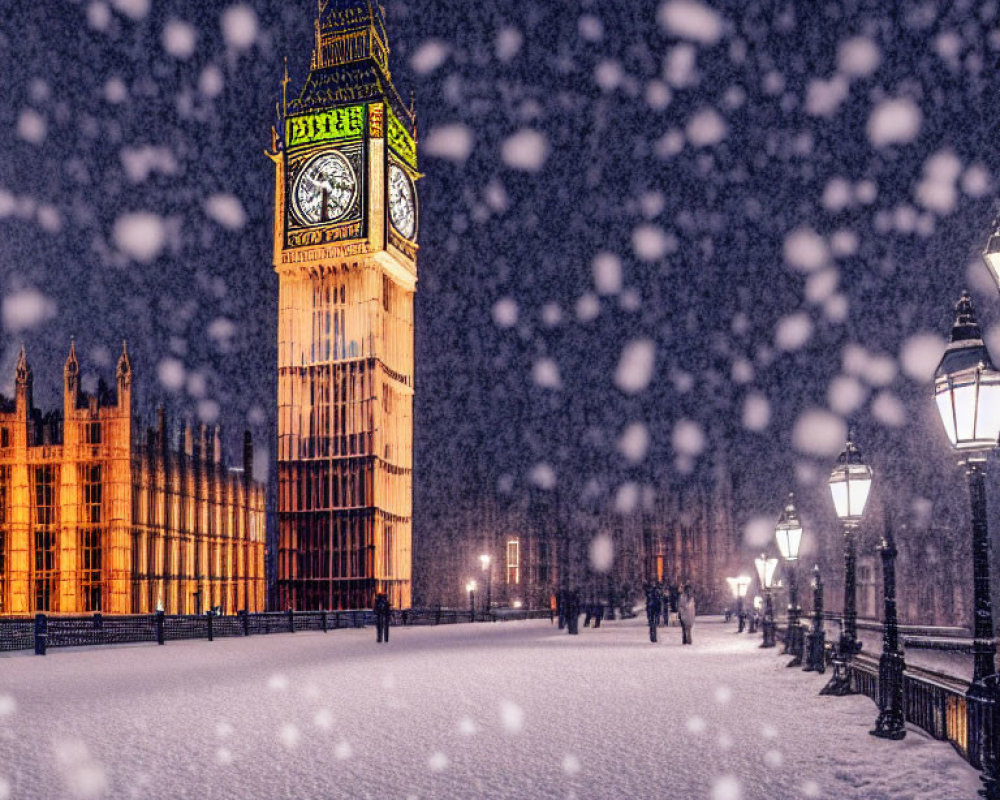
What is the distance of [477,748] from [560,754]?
2.59 ft

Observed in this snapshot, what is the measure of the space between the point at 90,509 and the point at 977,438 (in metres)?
66.1

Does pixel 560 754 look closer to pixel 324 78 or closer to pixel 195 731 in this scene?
pixel 195 731

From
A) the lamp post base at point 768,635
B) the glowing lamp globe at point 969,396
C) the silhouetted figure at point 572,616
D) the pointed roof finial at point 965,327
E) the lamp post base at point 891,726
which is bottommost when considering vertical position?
the silhouetted figure at point 572,616

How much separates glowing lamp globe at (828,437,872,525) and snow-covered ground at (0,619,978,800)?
2197mm

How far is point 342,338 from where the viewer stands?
263 ft

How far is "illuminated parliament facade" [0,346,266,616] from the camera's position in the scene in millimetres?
64438

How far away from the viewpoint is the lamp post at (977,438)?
7027mm

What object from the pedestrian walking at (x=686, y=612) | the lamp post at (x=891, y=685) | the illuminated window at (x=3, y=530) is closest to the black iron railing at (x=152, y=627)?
the pedestrian walking at (x=686, y=612)

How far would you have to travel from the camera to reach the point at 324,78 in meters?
83.6

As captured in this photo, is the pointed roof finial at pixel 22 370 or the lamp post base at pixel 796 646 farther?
the pointed roof finial at pixel 22 370

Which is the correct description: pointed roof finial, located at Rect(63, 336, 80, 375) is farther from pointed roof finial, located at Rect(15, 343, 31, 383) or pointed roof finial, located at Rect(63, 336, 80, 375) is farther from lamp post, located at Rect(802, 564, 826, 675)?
lamp post, located at Rect(802, 564, 826, 675)

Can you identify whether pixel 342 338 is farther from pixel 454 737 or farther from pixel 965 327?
pixel 965 327

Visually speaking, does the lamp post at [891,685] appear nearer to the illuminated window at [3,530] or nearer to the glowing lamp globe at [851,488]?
the glowing lamp globe at [851,488]

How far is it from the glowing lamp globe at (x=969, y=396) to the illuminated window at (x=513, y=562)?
92.9 meters
